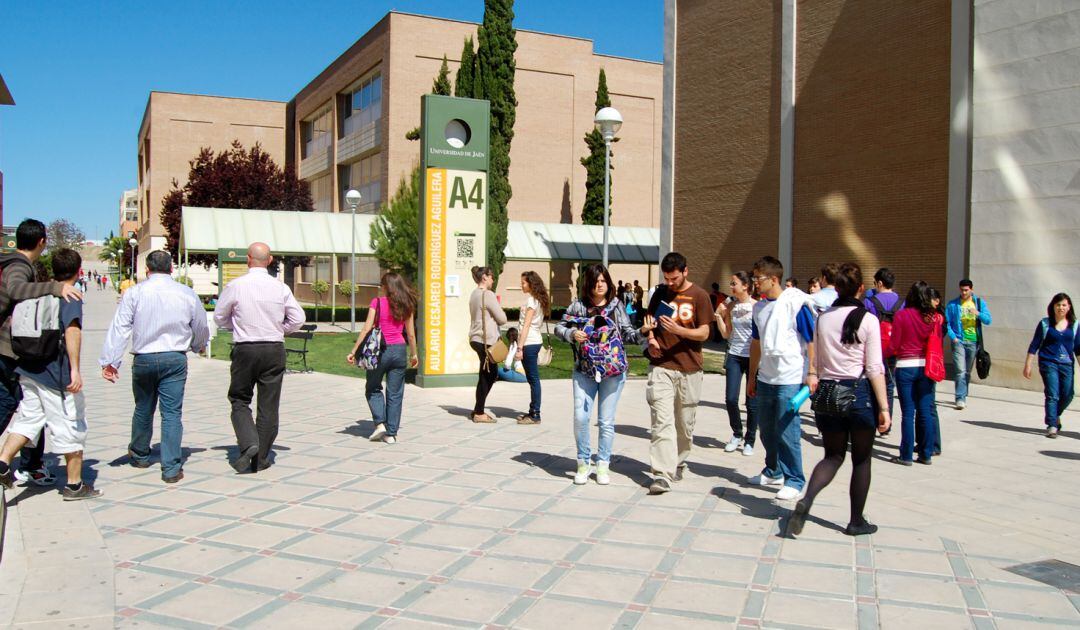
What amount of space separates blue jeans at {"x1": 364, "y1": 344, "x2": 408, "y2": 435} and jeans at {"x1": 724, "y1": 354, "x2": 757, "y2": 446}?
10.9 ft

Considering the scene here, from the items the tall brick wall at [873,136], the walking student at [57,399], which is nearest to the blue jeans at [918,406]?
the walking student at [57,399]

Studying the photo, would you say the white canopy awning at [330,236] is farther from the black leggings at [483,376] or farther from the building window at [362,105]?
the black leggings at [483,376]

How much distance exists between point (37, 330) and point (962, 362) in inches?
434

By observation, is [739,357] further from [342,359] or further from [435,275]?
[342,359]

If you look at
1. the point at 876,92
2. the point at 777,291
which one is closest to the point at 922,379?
the point at 777,291

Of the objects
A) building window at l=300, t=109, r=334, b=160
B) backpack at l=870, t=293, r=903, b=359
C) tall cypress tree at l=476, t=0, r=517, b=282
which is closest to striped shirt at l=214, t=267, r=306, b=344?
backpack at l=870, t=293, r=903, b=359

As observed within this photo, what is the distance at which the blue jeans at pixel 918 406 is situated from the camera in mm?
8016

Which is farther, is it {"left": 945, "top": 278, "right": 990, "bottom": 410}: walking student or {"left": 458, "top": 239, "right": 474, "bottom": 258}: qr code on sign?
{"left": 458, "top": 239, "right": 474, "bottom": 258}: qr code on sign

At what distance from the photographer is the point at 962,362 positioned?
1166 cm

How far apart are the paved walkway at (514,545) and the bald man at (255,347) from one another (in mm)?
337

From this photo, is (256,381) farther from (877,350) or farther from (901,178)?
(901,178)

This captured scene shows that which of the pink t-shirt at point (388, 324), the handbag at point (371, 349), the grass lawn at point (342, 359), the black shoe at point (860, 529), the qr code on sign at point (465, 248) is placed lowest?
the grass lawn at point (342, 359)

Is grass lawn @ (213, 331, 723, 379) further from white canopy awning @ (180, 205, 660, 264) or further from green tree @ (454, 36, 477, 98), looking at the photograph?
green tree @ (454, 36, 477, 98)

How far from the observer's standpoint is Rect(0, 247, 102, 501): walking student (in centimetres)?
593
